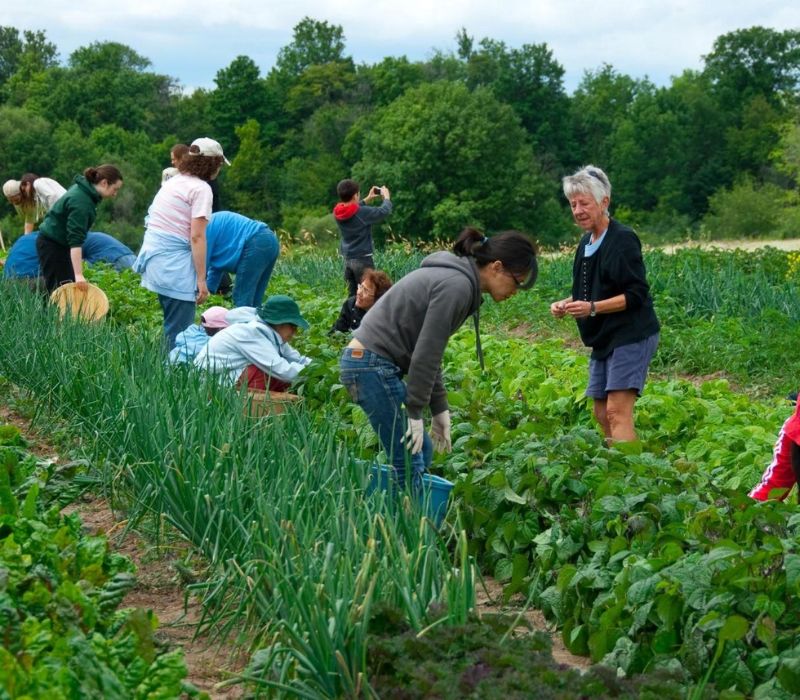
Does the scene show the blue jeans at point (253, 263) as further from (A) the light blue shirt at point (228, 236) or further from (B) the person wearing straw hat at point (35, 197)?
(B) the person wearing straw hat at point (35, 197)

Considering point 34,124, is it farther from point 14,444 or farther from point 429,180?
point 14,444

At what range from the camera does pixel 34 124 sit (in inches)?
2221

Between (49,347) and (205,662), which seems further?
(49,347)

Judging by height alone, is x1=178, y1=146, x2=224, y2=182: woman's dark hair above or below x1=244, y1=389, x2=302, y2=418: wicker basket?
above

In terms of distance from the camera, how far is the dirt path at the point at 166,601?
2.82 meters

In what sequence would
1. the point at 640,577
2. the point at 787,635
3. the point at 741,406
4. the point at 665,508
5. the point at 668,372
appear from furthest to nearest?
the point at 668,372 < the point at 741,406 < the point at 665,508 < the point at 640,577 < the point at 787,635

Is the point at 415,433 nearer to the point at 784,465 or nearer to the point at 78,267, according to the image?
the point at 784,465

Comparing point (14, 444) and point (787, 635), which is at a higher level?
point (14, 444)

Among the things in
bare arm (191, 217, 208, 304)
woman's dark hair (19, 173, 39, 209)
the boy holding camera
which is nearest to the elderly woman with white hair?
bare arm (191, 217, 208, 304)

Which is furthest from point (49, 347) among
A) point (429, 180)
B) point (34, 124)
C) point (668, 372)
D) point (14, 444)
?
point (34, 124)

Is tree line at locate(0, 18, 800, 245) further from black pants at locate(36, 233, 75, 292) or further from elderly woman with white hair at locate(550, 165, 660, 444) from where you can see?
elderly woman with white hair at locate(550, 165, 660, 444)

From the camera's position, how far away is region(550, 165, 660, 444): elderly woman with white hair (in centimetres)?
490

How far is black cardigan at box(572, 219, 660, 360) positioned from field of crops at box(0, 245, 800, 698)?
1.52 feet

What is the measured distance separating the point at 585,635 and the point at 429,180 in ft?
154
